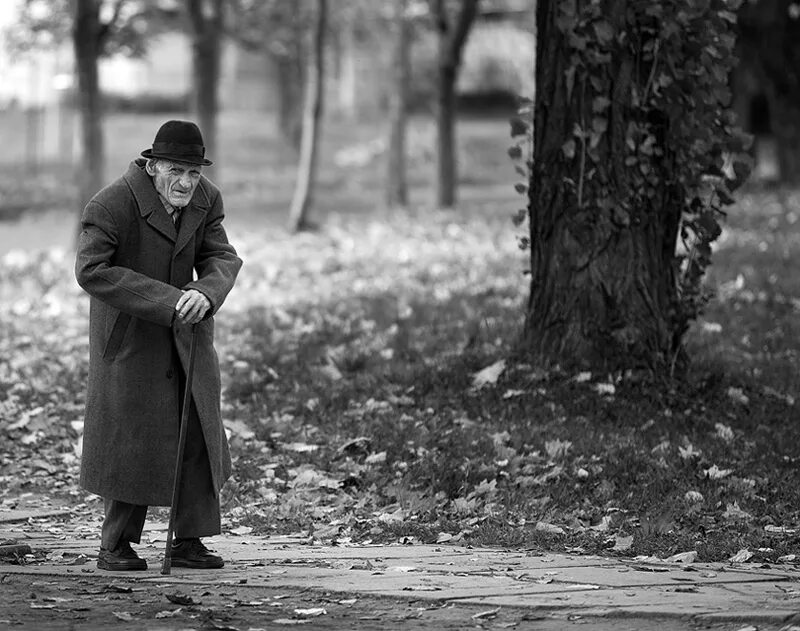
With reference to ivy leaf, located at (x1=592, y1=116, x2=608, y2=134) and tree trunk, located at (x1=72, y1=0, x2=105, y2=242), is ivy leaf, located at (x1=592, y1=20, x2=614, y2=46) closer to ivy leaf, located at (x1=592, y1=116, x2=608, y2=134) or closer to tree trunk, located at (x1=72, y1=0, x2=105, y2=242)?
ivy leaf, located at (x1=592, y1=116, x2=608, y2=134)

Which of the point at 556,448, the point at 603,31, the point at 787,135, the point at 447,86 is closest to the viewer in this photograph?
the point at 556,448

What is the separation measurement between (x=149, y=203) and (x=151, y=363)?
0.69 metres

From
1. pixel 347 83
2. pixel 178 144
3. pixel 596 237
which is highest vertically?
pixel 347 83

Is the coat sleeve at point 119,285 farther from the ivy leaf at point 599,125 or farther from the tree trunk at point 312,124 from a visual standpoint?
the tree trunk at point 312,124

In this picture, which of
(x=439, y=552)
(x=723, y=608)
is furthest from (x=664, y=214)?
(x=723, y=608)

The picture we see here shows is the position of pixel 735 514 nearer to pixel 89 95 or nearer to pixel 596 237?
pixel 596 237

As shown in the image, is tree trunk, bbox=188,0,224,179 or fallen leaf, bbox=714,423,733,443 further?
tree trunk, bbox=188,0,224,179

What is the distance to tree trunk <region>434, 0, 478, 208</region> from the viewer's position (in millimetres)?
24531

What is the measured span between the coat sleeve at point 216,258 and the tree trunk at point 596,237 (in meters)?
3.40

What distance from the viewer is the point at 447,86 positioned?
2528 cm

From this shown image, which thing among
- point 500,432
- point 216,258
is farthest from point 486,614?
point 500,432

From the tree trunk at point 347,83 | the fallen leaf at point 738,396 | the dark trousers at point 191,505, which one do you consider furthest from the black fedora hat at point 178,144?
the tree trunk at point 347,83

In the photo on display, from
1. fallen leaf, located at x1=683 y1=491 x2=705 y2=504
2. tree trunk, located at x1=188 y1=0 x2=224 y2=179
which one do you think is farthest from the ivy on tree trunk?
tree trunk, located at x1=188 y1=0 x2=224 y2=179

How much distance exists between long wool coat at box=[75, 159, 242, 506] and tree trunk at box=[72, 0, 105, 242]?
13833 mm
